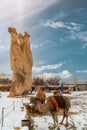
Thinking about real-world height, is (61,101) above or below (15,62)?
below

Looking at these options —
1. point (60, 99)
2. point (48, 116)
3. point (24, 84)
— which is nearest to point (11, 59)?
point (24, 84)

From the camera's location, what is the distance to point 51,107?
10.4 meters

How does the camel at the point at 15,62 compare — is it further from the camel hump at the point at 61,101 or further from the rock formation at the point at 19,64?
the camel hump at the point at 61,101

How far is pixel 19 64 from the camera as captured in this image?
38.1m

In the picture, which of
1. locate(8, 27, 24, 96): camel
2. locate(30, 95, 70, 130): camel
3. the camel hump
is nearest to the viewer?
locate(30, 95, 70, 130): camel

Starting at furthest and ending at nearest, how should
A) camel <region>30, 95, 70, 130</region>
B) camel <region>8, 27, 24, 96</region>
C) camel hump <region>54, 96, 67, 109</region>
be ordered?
camel <region>8, 27, 24, 96</region>, camel hump <region>54, 96, 67, 109</region>, camel <region>30, 95, 70, 130</region>

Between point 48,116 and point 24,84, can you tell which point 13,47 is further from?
point 48,116

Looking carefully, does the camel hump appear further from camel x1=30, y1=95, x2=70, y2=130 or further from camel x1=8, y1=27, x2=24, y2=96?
camel x1=8, y1=27, x2=24, y2=96

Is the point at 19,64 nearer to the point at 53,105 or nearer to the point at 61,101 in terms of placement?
the point at 61,101

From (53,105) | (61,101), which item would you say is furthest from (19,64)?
(53,105)

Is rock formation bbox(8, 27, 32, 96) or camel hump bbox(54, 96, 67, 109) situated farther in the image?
rock formation bbox(8, 27, 32, 96)

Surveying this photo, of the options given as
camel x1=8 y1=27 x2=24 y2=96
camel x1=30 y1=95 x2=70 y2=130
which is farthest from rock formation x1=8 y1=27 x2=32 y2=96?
camel x1=30 y1=95 x2=70 y2=130

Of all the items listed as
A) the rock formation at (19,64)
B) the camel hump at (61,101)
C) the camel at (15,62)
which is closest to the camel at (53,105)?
the camel hump at (61,101)

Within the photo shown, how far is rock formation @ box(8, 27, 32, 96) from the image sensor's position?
121ft
